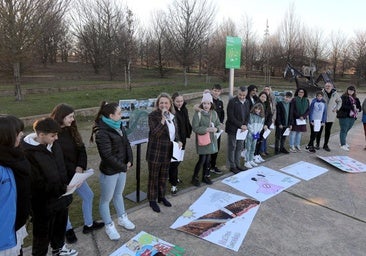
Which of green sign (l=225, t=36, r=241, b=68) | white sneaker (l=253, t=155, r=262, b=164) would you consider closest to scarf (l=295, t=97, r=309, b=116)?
white sneaker (l=253, t=155, r=262, b=164)

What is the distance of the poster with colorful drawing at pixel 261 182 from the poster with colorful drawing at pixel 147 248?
1.97 metres

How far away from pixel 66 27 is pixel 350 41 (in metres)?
37.2

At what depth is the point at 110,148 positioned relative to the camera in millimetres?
3375

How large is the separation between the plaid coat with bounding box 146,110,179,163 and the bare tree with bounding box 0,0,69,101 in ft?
37.5

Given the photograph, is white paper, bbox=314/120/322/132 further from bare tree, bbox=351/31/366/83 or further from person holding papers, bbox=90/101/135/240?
bare tree, bbox=351/31/366/83

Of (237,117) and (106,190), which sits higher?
(237,117)

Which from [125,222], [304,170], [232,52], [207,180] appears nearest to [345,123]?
[304,170]

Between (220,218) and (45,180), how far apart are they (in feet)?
7.88

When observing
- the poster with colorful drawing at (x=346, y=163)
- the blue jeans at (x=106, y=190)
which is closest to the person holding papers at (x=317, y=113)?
the poster with colorful drawing at (x=346, y=163)

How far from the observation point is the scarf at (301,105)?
7.19 meters

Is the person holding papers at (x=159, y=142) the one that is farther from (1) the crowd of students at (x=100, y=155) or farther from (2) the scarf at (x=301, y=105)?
(2) the scarf at (x=301, y=105)

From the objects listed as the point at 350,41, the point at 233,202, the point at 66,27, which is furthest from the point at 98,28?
the point at 350,41

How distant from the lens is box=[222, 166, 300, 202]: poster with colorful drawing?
4.98m

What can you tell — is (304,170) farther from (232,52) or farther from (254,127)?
(232,52)
